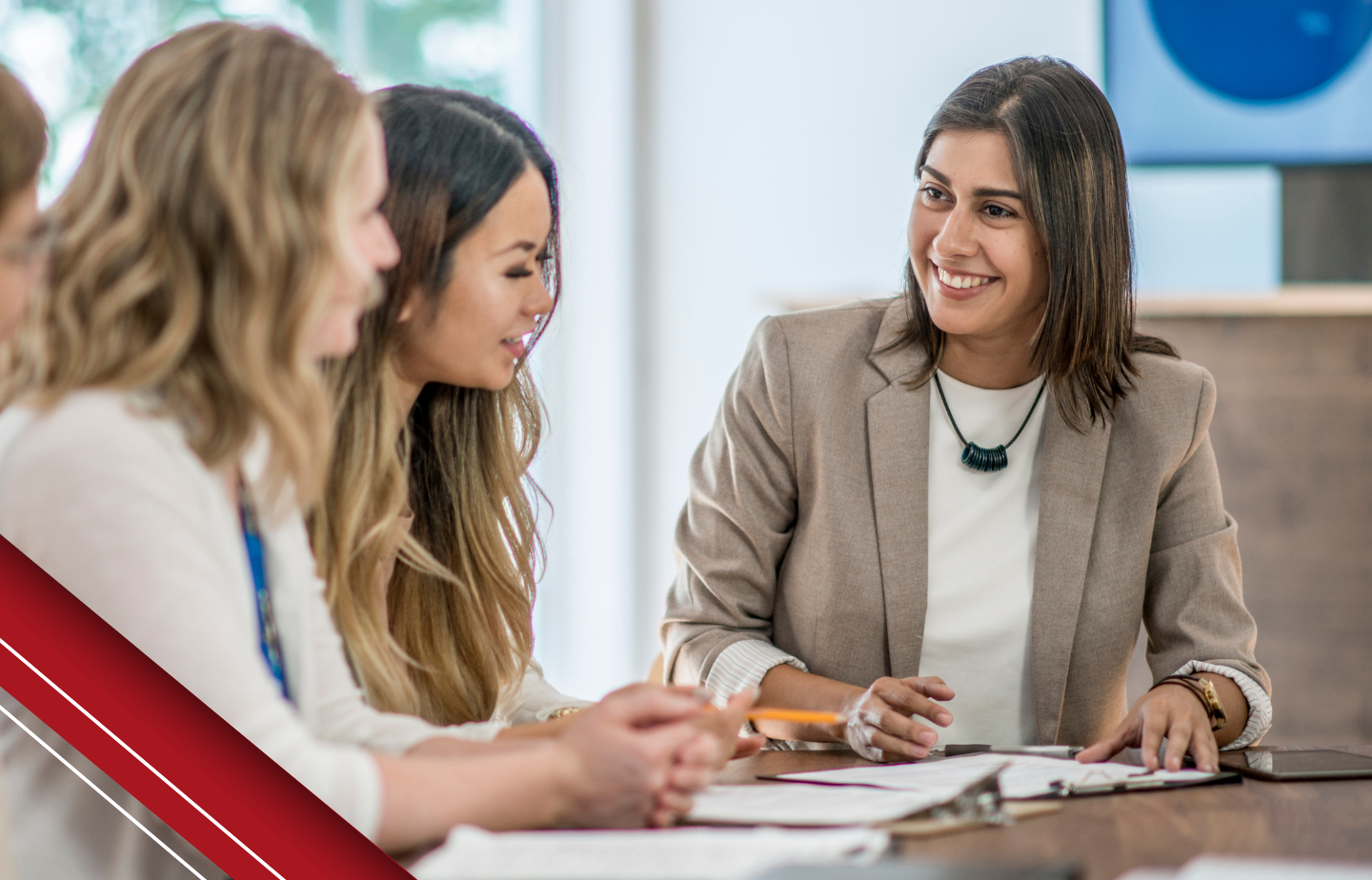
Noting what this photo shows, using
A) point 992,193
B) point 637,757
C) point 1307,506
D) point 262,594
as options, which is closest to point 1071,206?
point 992,193

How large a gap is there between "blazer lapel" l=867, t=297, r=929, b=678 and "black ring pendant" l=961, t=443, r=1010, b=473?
0.06 meters

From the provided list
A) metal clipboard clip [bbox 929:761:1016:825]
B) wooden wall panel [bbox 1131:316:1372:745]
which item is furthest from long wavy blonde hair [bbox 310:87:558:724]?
wooden wall panel [bbox 1131:316:1372:745]

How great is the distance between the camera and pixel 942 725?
1044 millimetres

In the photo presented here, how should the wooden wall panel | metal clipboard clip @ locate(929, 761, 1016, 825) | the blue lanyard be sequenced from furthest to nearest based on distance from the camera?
1. the wooden wall panel
2. metal clipboard clip @ locate(929, 761, 1016, 825)
3. the blue lanyard

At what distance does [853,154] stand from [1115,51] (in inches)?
27.9

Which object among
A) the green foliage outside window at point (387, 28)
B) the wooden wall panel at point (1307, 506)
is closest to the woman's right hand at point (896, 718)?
the wooden wall panel at point (1307, 506)

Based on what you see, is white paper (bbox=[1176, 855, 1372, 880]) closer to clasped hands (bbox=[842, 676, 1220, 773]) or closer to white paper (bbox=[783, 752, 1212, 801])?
white paper (bbox=[783, 752, 1212, 801])

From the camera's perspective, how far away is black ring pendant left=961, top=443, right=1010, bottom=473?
1385 millimetres

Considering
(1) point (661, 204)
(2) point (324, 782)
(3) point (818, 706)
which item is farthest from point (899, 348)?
(1) point (661, 204)

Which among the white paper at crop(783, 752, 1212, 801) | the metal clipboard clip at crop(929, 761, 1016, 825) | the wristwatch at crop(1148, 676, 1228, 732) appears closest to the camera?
the metal clipboard clip at crop(929, 761, 1016, 825)

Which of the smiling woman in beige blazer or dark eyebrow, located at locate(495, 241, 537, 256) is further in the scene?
the smiling woman in beige blazer

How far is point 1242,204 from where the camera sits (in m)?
2.75

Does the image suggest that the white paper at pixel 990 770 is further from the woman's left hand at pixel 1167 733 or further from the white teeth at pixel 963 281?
the white teeth at pixel 963 281

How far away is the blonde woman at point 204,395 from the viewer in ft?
1.94
